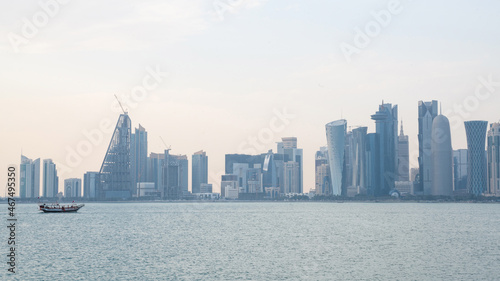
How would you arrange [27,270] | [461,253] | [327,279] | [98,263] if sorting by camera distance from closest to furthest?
[327,279], [27,270], [98,263], [461,253]

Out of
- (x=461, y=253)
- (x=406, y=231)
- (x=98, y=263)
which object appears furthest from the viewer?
(x=406, y=231)

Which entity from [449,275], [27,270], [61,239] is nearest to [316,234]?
[61,239]

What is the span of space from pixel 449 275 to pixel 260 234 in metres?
69.7

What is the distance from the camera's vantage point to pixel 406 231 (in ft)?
506

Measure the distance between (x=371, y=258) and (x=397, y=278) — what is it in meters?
19.3

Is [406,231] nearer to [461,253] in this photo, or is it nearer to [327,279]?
[461,253]

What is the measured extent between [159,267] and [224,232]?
215 feet

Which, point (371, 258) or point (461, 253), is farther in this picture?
point (461, 253)

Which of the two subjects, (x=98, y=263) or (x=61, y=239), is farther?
(x=61, y=239)

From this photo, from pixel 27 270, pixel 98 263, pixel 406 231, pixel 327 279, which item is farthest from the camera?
pixel 406 231

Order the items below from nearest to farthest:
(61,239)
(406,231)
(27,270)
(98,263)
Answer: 1. (27,270)
2. (98,263)
3. (61,239)
4. (406,231)

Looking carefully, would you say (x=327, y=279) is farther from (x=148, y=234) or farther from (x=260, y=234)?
(x=148, y=234)

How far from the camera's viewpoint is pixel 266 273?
269ft

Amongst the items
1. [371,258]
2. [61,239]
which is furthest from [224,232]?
[371,258]
